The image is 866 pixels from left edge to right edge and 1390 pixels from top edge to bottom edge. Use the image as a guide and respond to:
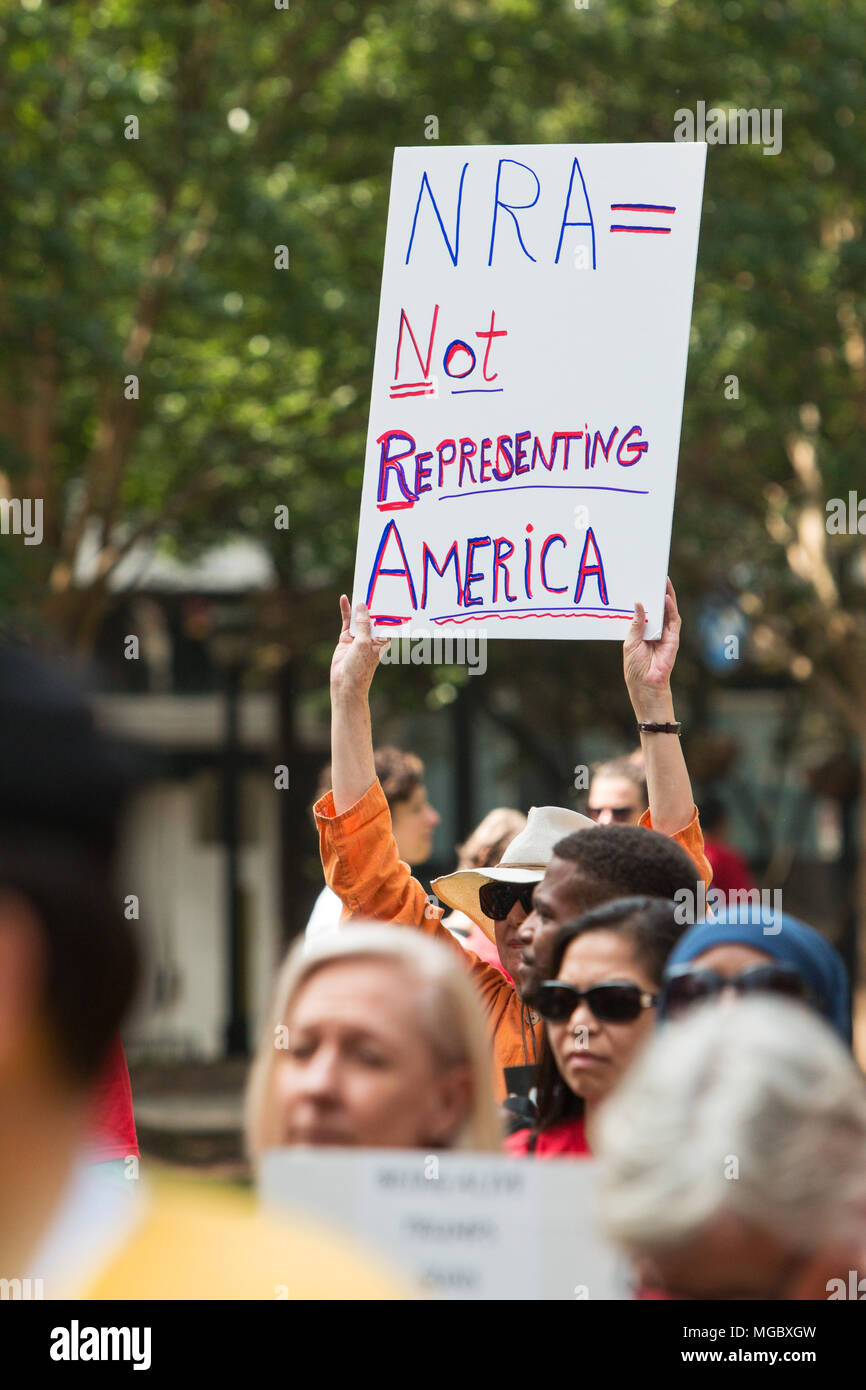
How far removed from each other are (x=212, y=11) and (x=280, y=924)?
279 inches

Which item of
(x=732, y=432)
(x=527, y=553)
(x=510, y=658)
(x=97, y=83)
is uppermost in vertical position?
(x=97, y=83)

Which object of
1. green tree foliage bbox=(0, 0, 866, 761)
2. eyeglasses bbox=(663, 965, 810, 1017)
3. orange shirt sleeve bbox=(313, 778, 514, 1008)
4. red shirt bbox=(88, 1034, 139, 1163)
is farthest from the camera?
green tree foliage bbox=(0, 0, 866, 761)

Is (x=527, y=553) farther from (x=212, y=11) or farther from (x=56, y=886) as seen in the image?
(x=212, y=11)

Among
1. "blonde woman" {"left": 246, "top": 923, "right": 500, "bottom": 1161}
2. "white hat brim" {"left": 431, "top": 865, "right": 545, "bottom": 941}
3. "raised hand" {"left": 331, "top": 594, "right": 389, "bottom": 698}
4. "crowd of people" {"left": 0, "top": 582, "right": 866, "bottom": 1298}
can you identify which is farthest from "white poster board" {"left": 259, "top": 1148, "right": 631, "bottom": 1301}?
"white hat brim" {"left": 431, "top": 865, "right": 545, "bottom": 941}

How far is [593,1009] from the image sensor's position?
250cm

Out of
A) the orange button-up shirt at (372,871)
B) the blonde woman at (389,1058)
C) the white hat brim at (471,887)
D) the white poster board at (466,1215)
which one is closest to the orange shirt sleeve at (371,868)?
the orange button-up shirt at (372,871)

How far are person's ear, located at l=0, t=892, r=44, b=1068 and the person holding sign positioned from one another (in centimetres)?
150

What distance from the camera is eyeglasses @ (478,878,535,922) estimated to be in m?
3.63

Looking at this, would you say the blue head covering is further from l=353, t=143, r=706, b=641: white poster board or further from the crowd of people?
l=353, t=143, r=706, b=641: white poster board

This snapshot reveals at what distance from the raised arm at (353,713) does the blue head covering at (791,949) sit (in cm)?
105

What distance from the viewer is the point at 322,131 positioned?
10.6 m

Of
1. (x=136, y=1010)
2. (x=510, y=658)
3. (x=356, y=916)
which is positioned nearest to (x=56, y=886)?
(x=136, y=1010)

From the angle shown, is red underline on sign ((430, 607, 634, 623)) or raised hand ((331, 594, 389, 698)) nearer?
raised hand ((331, 594, 389, 698))

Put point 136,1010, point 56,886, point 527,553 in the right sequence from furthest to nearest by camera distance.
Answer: point 527,553 → point 136,1010 → point 56,886
